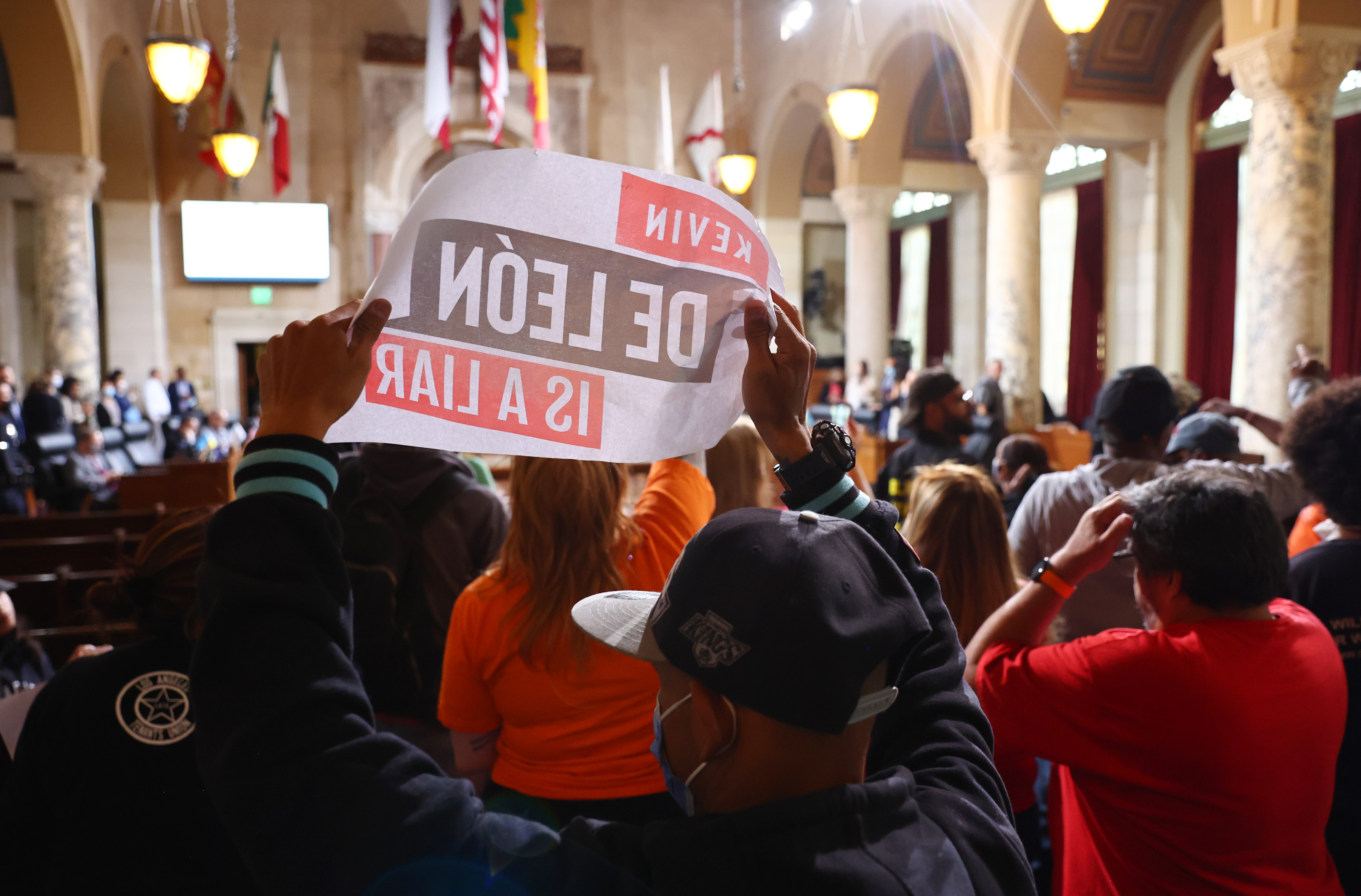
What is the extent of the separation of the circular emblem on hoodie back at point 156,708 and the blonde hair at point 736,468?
62.1 inches

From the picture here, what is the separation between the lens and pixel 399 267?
1178 millimetres

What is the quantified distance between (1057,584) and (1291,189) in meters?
6.34

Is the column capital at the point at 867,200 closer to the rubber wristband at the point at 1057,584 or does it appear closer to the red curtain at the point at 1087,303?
the red curtain at the point at 1087,303

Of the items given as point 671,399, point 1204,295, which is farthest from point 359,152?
point 671,399

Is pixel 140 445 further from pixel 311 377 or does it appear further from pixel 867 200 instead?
pixel 311 377

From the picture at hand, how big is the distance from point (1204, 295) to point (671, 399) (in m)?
12.9

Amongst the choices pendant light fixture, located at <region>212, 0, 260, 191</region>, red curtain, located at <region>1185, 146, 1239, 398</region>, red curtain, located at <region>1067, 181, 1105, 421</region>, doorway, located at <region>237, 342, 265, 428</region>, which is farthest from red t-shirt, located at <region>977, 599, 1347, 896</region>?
doorway, located at <region>237, 342, 265, 428</region>

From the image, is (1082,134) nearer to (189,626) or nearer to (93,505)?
(93,505)

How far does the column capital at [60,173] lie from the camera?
1205 cm

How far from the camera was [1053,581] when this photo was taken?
5.72ft

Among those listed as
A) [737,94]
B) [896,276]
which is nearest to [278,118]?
[737,94]

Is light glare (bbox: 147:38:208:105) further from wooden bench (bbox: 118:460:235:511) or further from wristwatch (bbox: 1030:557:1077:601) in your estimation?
wristwatch (bbox: 1030:557:1077:601)

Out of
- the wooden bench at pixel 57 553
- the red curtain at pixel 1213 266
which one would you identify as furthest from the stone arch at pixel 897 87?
the wooden bench at pixel 57 553

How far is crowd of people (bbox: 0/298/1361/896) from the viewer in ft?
2.71
